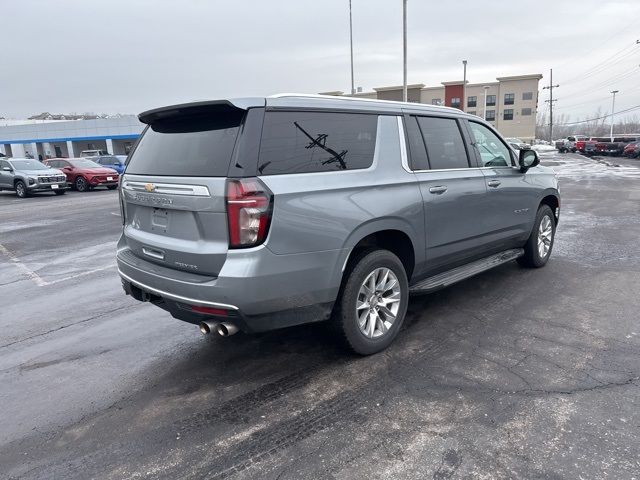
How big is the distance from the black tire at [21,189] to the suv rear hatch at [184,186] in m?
20.6

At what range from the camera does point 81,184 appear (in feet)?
78.5

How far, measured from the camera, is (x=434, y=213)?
4.34 m

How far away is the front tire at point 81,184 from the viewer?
23.7 meters

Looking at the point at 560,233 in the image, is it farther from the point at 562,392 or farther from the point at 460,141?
the point at 562,392

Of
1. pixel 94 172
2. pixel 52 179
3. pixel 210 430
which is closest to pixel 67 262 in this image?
pixel 210 430

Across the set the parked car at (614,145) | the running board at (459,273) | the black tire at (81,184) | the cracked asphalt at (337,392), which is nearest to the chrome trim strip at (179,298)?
the cracked asphalt at (337,392)

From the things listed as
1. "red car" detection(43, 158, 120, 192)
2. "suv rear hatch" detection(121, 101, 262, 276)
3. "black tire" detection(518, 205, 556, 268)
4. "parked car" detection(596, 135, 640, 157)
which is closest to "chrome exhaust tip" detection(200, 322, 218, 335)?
"suv rear hatch" detection(121, 101, 262, 276)

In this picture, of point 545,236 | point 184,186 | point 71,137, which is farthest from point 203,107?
point 71,137

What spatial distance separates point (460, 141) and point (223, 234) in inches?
115

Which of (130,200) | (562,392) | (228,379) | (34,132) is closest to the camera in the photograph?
(562,392)

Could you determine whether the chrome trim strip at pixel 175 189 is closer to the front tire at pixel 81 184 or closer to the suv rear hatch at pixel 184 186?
the suv rear hatch at pixel 184 186

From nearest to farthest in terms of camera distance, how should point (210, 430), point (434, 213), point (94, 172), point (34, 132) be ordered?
point (210, 430) → point (434, 213) → point (94, 172) → point (34, 132)

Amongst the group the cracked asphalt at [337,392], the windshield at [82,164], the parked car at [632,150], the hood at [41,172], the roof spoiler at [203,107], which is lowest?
the parked car at [632,150]

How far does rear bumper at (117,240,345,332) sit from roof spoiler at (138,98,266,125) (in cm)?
100
